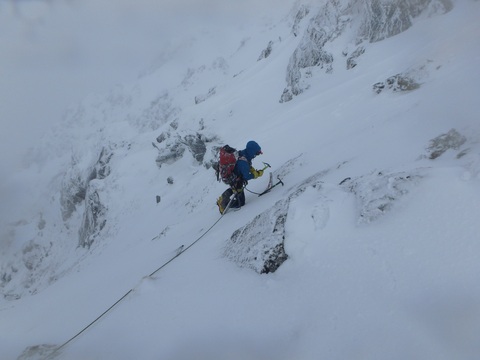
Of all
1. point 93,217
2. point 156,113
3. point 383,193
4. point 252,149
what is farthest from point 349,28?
point 156,113

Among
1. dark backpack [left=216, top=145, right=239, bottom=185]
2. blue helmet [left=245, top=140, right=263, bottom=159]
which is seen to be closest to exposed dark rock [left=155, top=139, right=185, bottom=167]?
dark backpack [left=216, top=145, right=239, bottom=185]

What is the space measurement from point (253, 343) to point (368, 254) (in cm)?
167

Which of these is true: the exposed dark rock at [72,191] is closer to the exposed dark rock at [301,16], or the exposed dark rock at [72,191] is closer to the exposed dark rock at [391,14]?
the exposed dark rock at [301,16]

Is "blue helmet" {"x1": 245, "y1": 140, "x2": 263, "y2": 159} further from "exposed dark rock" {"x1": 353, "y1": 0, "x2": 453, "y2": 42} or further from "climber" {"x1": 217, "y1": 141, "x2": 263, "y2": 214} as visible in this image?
"exposed dark rock" {"x1": 353, "y1": 0, "x2": 453, "y2": 42}

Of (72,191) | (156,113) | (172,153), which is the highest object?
(172,153)

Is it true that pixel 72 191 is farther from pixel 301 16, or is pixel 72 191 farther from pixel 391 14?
pixel 391 14

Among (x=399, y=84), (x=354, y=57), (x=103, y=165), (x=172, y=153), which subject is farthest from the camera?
(x=103, y=165)

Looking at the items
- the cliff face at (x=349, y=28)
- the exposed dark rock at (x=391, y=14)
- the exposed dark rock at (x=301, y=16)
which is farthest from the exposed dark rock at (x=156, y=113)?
the exposed dark rock at (x=391, y=14)

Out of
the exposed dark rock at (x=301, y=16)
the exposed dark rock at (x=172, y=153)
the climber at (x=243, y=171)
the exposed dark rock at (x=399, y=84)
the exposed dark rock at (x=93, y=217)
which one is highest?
the exposed dark rock at (x=301, y=16)

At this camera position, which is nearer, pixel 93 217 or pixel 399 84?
pixel 399 84

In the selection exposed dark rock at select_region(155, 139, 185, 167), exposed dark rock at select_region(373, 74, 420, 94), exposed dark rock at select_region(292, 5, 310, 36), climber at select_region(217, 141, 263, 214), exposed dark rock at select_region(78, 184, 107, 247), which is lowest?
exposed dark rock at select_region(78, 184, 107, 247)

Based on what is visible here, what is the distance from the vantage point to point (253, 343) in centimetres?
395

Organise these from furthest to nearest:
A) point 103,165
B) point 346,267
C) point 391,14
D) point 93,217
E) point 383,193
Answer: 1. point 103,165
2. point 93,217
3. point 391,14
4. point 383,193
5. point 346,267

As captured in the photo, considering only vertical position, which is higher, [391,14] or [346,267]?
[391,14]
